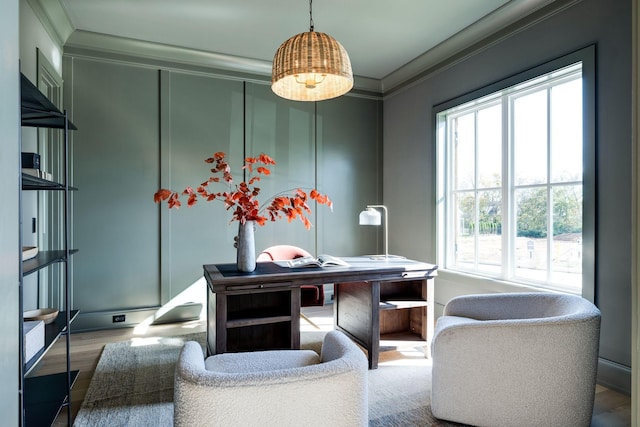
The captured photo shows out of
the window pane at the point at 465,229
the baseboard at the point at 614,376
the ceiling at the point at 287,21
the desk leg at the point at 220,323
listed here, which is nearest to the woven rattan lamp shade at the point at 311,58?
the ceiling at the point at 287,21

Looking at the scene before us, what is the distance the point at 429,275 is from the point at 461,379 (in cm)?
94

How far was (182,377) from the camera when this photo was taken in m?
1.18

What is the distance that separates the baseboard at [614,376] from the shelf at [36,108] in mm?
3312

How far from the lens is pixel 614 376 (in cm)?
234

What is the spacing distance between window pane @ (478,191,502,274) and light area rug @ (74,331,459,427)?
40.0 inches

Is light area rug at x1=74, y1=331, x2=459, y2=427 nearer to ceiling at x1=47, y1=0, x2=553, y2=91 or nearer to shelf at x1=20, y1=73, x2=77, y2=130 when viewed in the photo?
shelf at x1=20, y1=73, x2=77, y2=130

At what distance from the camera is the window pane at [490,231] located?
3262mm

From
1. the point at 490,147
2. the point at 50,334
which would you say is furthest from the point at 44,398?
the point at 490,147

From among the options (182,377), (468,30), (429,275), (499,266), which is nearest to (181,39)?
(468,30)

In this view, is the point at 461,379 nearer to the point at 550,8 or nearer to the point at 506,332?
the point at 506,332

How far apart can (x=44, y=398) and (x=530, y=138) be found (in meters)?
3.60

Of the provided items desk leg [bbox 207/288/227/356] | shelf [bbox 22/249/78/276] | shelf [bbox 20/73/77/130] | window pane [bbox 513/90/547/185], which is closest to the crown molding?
window pane [bbox 513/90/547/185]

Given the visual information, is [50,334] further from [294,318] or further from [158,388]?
[294,318]

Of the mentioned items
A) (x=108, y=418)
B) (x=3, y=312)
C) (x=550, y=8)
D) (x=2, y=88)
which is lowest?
(x=108, y=418)
